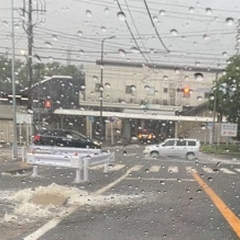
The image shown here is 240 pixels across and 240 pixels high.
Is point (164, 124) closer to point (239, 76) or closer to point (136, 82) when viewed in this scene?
point (136, 82)

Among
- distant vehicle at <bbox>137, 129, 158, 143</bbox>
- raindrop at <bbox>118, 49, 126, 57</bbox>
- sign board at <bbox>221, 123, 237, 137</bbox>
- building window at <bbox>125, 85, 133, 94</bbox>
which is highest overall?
raindrop at <bbox>118, 49, 126, 57</bbox>

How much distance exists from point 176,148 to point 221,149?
1.64 ft

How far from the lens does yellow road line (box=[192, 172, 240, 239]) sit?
479cm

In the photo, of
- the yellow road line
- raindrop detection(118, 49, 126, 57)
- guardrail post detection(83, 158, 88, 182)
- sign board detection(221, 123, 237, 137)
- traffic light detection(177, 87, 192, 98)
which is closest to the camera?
sign board detection(221, 123, 237, 137)

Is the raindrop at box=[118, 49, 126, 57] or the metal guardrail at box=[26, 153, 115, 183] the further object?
the metal guardrail at box=[26, 153, 115, 183]

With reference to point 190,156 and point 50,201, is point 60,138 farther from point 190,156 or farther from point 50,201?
point 50,201

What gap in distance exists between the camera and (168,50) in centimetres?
473

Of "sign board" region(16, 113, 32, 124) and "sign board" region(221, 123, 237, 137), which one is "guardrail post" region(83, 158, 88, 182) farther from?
"sign board" region(221, 123, 237, 137)

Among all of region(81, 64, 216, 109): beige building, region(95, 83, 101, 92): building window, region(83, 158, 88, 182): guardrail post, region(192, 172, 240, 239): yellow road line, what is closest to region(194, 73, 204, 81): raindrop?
region(81, 64, 216, 109): beige building

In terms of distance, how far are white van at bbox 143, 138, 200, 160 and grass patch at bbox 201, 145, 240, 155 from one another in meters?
0.10

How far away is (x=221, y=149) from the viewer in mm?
3891

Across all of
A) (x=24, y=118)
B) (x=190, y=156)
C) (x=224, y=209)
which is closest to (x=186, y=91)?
(x=190, y=156)

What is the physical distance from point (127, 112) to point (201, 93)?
687 millimetres

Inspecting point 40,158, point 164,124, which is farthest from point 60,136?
point 40,158
